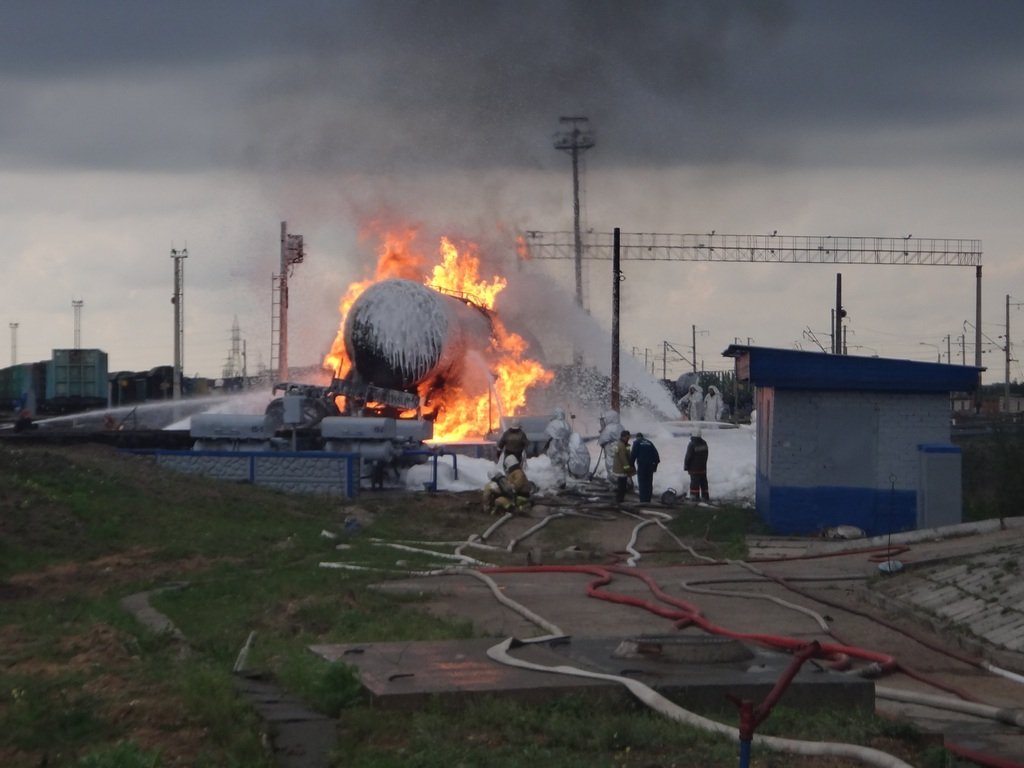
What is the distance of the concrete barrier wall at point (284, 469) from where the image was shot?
93.5ft

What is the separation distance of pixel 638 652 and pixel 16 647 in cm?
576

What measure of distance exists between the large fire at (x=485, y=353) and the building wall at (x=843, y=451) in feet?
54.1

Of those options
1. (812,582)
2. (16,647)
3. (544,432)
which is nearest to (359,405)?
(544,432)

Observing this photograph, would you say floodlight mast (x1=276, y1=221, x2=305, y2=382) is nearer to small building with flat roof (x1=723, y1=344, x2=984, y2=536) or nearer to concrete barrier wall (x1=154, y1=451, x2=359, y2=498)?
concrete barrier wall (x1=154, y1=451, x2=359, y2=498)

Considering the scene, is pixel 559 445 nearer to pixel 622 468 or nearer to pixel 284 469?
pixel 622 468

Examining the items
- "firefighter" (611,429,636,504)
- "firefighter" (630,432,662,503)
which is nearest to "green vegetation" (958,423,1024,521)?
"firefighter" (630,432,662,503)

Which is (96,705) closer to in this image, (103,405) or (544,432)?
(544,432)

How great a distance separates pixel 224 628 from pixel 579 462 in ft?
64.3

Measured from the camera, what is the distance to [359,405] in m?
34.6

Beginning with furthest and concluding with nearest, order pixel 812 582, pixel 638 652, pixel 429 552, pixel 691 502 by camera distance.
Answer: pixel 691 502 → pixel 429 552 → pixel 812 582 → pixel 638 652

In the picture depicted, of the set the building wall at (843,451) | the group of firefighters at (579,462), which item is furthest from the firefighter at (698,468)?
the building wall at (843,451)

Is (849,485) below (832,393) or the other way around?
below

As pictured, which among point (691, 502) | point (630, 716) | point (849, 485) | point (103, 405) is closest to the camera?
point (630, 716)

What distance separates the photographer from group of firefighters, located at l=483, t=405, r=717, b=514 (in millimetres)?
26672
